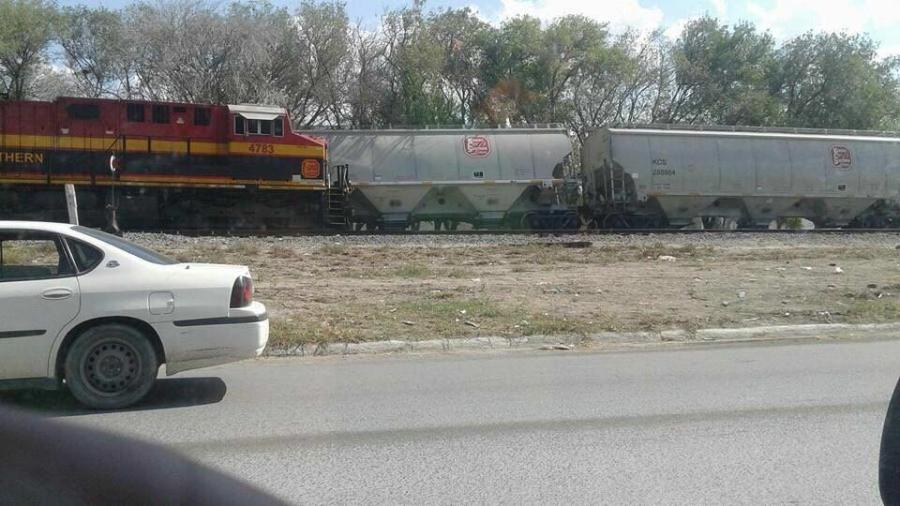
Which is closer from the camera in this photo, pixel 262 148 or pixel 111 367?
pixel 111 367

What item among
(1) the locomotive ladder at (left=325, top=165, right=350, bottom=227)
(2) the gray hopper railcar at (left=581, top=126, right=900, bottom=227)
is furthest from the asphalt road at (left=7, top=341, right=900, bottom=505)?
(2) the gray hopper railcar at (left=581, top=126, right=900, bottom=227)

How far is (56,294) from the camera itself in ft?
20.9

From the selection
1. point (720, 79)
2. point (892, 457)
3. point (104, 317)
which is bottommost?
point (892, 457)

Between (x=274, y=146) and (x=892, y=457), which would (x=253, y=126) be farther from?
(x=892, y=457)

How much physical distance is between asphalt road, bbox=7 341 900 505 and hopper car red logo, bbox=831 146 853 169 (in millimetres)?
20610

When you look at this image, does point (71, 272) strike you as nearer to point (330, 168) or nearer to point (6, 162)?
point (6, 162)

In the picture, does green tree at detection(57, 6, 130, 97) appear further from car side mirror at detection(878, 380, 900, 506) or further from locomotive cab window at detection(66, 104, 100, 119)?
car side mirror at detection(878, 380, 900, 506)

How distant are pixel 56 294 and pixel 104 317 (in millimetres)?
398

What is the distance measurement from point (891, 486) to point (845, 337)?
25.9 ft

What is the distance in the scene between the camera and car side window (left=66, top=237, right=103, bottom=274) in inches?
259

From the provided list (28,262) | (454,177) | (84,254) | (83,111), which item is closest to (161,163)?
(83,111)

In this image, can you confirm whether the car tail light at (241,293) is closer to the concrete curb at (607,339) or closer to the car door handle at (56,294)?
the car door handle at (56,294)

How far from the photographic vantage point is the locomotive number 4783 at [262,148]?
2216 centimetres

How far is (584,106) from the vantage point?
1587 inches
